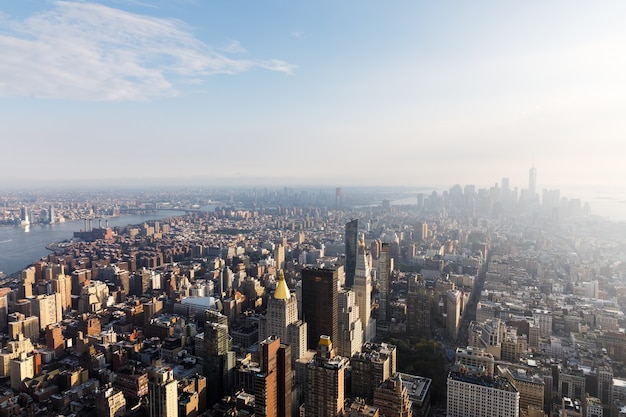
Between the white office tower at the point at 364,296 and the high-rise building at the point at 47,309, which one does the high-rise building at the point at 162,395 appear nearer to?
the white office tower at the point at 364,296

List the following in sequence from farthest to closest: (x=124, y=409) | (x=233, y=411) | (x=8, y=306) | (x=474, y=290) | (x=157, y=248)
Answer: (x=157, y=248)
(x=474, y=290)
(x=8, y=306)
(x=124, y=409)
(x=233, y=411)

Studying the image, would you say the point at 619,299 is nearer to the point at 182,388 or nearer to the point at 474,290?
the point at 474,290

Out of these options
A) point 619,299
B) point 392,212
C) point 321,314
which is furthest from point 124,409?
point 392,212

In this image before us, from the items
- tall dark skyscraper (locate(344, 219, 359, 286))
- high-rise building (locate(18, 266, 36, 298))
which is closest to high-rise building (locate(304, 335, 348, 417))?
tall dark skyscraper (locate(344, 219, 359, 286))

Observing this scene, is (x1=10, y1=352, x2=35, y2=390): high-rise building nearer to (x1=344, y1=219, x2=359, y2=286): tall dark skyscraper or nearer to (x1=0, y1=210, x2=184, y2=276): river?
(x1=344, y1=219, x2=359, y2=286): tall dark skyscraper

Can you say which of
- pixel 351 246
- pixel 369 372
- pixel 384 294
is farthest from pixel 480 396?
pixel 351 246

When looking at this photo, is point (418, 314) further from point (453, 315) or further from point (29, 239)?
point (29, 239)
